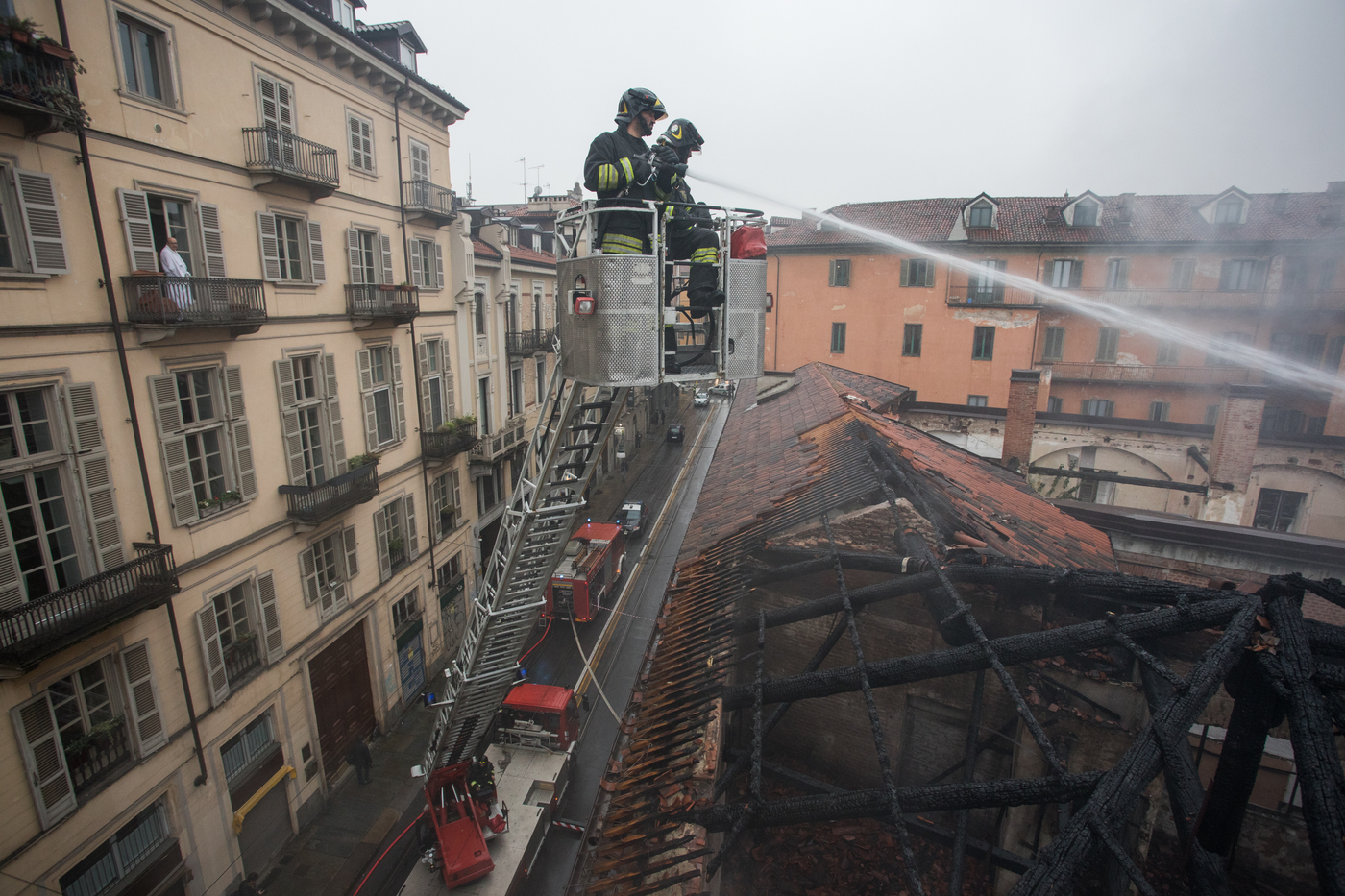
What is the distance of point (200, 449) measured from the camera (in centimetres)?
1185

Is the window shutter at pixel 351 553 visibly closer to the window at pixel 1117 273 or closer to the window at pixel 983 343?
the window at pixel 983 343

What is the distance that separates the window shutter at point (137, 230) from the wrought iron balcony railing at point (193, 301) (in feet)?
1.48

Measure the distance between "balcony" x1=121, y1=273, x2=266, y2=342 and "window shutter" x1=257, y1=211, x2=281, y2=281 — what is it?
941 millimetres

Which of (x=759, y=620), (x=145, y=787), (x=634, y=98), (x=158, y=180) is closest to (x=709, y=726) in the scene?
(x=759, y=620)

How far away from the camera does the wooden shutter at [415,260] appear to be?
1864 centimetres

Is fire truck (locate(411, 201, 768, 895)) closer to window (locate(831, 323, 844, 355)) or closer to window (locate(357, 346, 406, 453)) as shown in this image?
window (locate(357, 346, 406, 453))

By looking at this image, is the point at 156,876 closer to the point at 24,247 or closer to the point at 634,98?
the point at 24,247

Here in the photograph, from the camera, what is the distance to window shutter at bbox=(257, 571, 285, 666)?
13.3 metres

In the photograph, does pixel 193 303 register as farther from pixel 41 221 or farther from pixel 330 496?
pixel 330 496

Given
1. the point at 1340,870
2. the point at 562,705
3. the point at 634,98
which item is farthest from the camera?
the point at 562,705

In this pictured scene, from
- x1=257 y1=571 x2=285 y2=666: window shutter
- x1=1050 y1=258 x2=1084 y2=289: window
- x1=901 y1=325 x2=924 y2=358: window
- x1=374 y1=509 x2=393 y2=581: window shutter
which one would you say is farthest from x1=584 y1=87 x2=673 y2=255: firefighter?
x1=1050 y1=258 x2=1084 y2=289: window

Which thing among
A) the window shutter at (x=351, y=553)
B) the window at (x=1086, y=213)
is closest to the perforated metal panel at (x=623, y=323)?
the window shutter at (x=351, y=553)

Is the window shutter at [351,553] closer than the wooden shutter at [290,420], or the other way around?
the wooden shutter at [290,420]

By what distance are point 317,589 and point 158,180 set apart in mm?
9022
